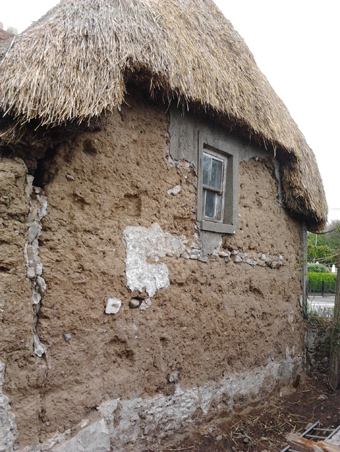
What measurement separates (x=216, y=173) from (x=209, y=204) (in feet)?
1.15

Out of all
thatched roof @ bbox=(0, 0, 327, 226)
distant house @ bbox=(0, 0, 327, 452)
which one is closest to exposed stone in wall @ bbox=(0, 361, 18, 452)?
distant house @ bbox=(0, 0, 327, 452)

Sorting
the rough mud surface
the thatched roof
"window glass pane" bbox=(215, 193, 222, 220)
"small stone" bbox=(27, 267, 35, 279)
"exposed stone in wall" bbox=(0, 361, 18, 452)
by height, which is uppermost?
the thatched roof

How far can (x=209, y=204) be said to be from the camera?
4.27m

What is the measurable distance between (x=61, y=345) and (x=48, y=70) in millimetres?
1872

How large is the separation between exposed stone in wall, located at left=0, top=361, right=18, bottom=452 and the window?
2.35 metres

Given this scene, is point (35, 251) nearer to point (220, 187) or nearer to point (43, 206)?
point (43, 206)

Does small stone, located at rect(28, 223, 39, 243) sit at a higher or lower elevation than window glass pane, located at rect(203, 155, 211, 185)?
lower

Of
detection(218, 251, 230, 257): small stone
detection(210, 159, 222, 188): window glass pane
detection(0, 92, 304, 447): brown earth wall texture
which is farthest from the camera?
detection(210, 159, 222, 188): window glass pane

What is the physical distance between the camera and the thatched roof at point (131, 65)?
2.63 metres

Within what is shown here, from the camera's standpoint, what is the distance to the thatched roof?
2.63 meters

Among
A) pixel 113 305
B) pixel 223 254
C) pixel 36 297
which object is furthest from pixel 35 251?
pixel 223 254

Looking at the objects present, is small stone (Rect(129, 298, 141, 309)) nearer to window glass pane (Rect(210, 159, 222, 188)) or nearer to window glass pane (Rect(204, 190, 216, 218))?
window glass pane (Rect(204, 190, 216, 218))

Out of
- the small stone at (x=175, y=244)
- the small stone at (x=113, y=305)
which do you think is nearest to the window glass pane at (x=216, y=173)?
the small stone at (x=175, y=244)

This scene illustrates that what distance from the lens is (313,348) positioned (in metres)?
5.79
